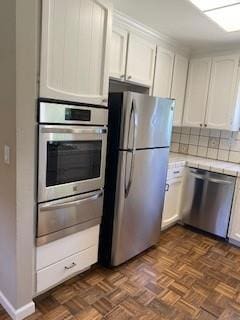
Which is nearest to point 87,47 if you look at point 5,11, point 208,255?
point 5,11

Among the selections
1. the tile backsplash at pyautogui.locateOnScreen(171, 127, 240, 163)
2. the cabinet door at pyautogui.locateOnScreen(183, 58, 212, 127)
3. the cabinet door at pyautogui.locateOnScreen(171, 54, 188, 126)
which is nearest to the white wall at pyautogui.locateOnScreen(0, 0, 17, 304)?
the cabinet door at pyautogui.locateOnScreen(171, 54, 188, 126)

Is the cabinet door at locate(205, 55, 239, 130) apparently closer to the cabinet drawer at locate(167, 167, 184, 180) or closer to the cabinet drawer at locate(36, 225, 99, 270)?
the cabinet drawer at locate(167, 167, 184, 180)

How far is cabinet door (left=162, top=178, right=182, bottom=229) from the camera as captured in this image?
295cm

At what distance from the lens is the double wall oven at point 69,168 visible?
1595 mm

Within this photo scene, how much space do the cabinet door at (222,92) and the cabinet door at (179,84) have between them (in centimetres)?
34

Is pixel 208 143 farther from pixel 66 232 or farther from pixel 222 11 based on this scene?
pixel 66 232

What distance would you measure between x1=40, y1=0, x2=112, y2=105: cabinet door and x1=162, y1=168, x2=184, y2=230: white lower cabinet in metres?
1.42

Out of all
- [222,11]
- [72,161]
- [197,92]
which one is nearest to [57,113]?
[72,161]

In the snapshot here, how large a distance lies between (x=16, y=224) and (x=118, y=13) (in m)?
1.92

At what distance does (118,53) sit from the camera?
229cm

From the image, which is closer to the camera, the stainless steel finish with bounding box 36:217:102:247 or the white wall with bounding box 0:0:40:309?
the white wall with bounding box 0:0:40:309

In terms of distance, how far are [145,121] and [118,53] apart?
700 millimetres

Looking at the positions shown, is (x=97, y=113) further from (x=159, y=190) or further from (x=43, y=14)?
(x=159, y=190)

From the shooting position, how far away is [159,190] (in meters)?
2.50
